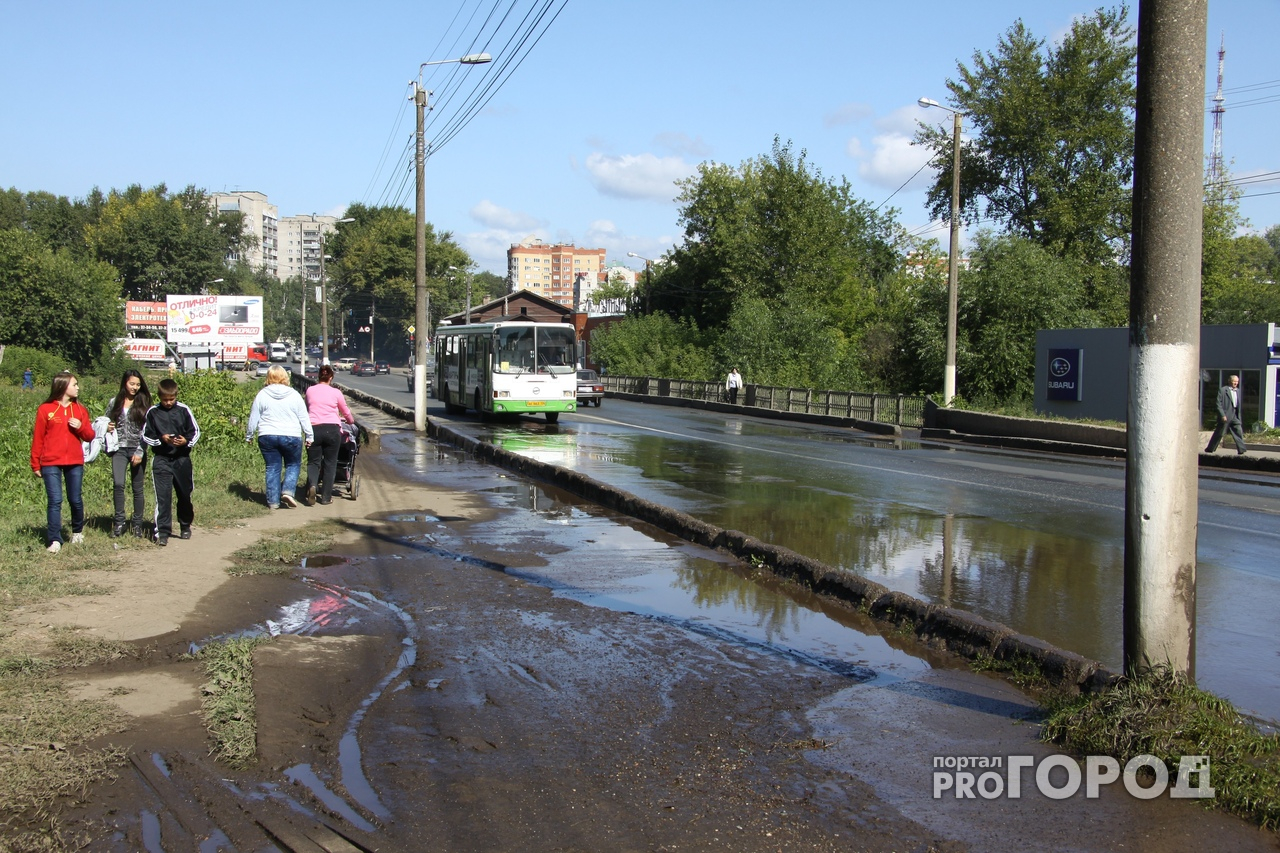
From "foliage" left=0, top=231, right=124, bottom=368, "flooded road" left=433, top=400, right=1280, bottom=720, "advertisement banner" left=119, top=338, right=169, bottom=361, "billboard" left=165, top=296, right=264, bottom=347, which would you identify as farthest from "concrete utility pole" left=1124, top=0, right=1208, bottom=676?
"advertisement banner" left=119, top=338, right=169, bottom=361

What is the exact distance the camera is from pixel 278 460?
12.7 meters

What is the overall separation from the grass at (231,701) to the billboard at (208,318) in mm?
45004

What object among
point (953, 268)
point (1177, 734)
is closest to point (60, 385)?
point (1177, 734)

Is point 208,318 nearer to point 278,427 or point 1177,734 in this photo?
point 278,427

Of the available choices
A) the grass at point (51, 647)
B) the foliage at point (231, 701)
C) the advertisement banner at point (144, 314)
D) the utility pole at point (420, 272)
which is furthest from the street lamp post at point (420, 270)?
the advertisement banner at point (144, 314)

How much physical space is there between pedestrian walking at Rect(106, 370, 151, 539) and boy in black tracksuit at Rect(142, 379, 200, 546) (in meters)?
0.15

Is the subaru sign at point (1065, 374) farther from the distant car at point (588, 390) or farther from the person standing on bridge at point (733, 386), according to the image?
the distant car at point (588, 390)

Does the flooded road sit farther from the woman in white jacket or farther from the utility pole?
the woman in white jacket

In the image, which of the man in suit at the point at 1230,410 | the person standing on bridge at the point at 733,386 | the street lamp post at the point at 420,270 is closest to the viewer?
the man in suit at the point at 1230,410

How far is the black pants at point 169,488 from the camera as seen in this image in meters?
9.98

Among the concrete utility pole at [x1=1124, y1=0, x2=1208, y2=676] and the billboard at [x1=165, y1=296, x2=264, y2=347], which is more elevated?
the billboard at [x1=165, y1=296, x2=264, y2=347]

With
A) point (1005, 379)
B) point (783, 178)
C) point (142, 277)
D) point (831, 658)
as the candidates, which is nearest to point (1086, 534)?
point (831, 658)

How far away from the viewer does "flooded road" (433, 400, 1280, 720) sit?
25.1 ft

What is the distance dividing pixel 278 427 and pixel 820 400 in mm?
29299
